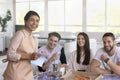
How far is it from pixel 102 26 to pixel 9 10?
4.21 metres

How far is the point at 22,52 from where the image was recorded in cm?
163

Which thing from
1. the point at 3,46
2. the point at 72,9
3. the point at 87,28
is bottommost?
the point at 3,46

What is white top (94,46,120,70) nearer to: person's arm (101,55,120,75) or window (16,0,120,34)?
person's arm (101,55,120,75)

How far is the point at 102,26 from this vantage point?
939cm

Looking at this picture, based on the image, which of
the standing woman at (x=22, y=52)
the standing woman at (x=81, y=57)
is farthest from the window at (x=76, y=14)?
the standing woman at (x=22, y=52)

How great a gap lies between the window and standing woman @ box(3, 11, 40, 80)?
7861 millimetres

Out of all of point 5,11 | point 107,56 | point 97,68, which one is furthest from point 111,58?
point 5,11

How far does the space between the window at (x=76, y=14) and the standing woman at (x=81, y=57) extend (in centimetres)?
670

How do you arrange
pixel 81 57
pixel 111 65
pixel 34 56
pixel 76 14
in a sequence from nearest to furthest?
pixel 34 56 → pixel 111 65 → pixel 81 57 → pixel 76 14

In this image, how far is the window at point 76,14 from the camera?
9258 mm

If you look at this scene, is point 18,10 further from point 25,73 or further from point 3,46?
point 25,73

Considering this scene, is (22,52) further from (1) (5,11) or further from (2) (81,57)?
(1) (5,11)

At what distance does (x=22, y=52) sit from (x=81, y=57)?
1206mm

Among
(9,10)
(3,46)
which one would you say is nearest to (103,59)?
(3,46)
